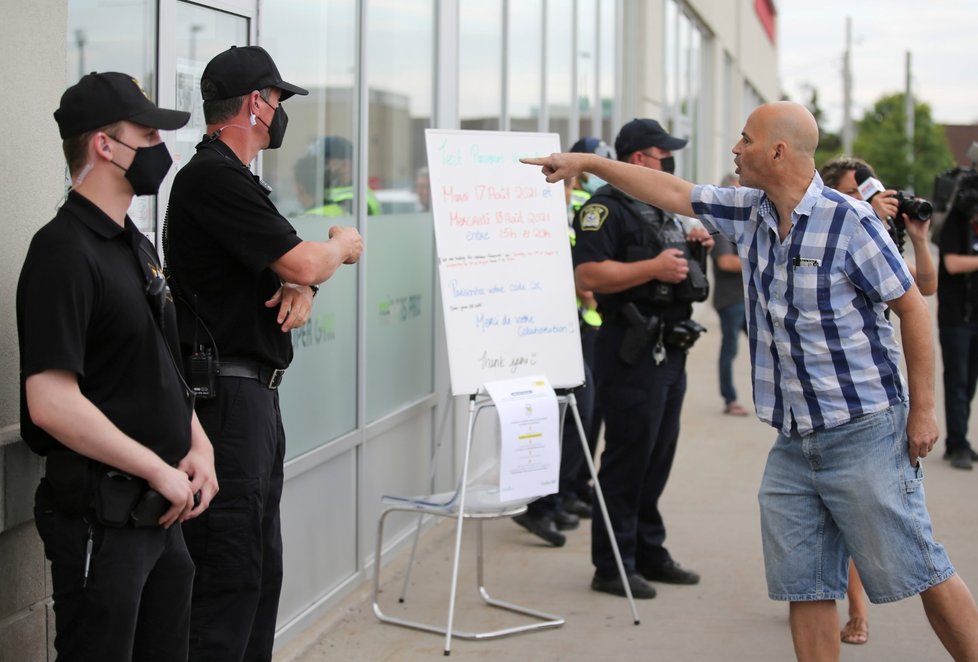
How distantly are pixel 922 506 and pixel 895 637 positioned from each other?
1553 millimetres

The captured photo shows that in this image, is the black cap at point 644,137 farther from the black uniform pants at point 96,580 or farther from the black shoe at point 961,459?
the black shoe at point 961,459

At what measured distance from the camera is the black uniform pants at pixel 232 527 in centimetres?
326

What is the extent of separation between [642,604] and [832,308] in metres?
2.24

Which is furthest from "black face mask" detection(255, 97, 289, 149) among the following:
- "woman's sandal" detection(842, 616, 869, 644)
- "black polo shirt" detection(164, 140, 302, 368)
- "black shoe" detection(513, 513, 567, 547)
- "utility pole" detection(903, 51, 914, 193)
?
"utility pole" detection(903, 51, 914, 193)

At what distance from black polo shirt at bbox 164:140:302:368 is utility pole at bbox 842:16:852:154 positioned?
155 feet

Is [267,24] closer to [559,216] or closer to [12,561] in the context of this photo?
[559,216]

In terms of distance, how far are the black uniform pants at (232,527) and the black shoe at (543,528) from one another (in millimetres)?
3029

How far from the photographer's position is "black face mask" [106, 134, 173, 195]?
2.68 m

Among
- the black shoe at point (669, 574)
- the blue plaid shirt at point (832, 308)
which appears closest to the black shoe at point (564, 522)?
the black shoe at point (669, 574)

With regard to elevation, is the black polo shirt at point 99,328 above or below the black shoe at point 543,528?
above

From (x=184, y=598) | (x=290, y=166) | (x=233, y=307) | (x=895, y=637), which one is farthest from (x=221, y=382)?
(x=895, y=637)

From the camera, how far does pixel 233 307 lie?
11.0 feet

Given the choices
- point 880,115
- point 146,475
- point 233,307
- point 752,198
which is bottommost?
point 146,475

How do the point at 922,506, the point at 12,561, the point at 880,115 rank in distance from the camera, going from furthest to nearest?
1. the point at 880,115
2. the point at 922,506
3. the point at 12,561
